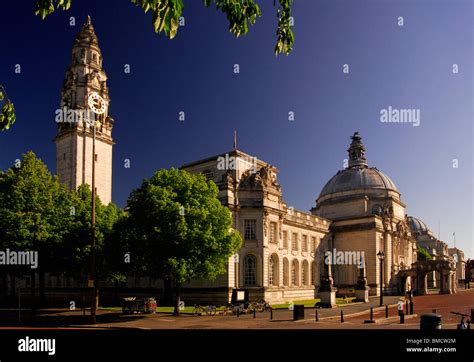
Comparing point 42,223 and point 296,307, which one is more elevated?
A: point 42,223

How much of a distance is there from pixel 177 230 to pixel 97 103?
148 ft

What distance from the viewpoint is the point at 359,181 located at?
9938cm

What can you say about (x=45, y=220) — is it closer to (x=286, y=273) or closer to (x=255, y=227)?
(x=255, y=227)

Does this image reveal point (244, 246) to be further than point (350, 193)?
No

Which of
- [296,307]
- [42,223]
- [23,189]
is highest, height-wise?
[23,189]

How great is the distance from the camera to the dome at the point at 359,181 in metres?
98.6

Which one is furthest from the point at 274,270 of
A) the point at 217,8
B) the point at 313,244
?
the point at 217,8

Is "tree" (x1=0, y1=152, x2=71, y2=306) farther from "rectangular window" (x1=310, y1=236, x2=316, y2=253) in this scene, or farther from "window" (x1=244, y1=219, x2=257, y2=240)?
"rectangular window" (x1=310, y1=236, x2=316, y2=253)

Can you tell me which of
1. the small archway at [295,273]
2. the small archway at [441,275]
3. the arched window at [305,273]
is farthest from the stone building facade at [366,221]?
the small archway at [295,273]

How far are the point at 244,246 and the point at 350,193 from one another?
4835cm

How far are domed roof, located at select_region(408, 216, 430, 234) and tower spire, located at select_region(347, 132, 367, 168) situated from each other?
217 feet

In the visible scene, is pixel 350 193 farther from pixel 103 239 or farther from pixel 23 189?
pixel 23 189
